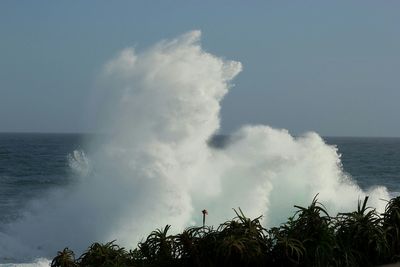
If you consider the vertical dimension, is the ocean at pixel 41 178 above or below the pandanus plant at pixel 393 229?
above

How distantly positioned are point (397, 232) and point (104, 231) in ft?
42.9

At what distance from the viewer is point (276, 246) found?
664cm

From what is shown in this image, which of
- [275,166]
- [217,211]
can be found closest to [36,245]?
[217,211]

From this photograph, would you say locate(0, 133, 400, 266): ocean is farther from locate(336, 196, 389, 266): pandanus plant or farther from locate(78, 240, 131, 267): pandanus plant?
locate(336, 196, 389, 266): pandanus plant

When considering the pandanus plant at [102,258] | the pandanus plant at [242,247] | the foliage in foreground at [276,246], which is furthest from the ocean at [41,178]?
the pandanus plant at [242,247]

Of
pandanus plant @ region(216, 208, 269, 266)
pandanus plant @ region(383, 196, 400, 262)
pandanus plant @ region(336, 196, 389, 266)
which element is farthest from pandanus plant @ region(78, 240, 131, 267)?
pandanus plant @ region(383, 196, 400, 262)

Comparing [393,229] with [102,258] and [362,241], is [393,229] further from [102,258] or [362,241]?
[102,258]

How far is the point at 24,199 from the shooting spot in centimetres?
3094

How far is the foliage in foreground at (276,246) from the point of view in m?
6.52

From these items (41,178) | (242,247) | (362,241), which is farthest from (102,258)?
(41,178)

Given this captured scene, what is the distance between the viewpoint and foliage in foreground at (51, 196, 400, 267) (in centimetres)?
652

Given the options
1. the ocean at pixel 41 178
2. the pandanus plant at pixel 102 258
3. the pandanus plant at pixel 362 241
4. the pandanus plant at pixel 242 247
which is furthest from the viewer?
the ocean at pixel 41 178

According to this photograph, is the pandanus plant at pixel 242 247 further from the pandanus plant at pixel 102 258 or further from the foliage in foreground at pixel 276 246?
the pandanus plant at pixel 102 258

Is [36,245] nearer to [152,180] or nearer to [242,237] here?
[152,180]
